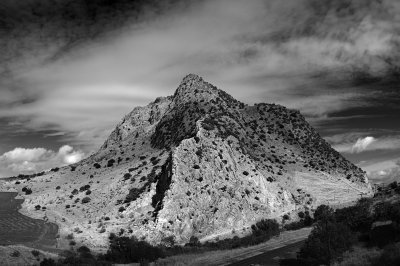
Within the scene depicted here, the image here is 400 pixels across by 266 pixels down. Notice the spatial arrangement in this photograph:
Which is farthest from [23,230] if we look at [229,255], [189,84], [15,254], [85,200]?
[189,84]

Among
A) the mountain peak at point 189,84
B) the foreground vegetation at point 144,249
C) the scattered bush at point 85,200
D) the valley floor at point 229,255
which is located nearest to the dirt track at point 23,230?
the foreground vegetation at point 144,249

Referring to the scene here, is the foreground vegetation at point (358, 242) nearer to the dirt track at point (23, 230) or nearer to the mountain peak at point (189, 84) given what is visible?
the dirt track at point (23, 230)

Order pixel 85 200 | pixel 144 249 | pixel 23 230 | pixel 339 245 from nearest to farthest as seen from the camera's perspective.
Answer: pixel 339 245, pixel 144 249, pixel 23 230, pixel 85 200

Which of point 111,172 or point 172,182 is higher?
point 111,172

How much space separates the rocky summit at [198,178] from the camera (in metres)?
75.8

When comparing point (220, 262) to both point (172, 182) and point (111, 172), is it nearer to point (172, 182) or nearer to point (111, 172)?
point (172, 182)

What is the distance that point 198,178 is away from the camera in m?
84.4

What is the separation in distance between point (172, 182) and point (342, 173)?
6773 centimetres

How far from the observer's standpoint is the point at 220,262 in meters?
50.4

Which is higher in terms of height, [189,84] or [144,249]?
[189,84]

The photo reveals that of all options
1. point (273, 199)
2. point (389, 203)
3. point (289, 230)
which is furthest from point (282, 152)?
point (389, 203)

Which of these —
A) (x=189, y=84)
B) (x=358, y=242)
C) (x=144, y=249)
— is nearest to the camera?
(x=358, y=242)

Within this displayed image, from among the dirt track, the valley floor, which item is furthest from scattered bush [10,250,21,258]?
the valley floor

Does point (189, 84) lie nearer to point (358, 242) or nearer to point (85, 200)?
point (85, 200)
